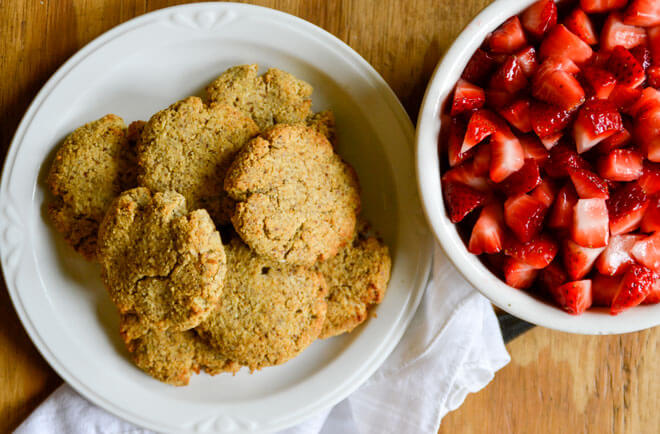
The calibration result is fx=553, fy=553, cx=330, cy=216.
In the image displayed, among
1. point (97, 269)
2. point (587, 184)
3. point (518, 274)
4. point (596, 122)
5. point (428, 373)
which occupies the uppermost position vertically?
point (596, 122)

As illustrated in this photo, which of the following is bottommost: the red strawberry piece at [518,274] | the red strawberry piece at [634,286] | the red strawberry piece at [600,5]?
the red strawberry piece at [518,274]

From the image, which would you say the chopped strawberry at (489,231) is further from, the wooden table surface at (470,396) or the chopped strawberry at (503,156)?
the wooden table surface at (470,396)

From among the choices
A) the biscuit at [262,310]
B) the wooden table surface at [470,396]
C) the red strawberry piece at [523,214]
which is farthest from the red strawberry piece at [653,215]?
the biscuit at [262,310]

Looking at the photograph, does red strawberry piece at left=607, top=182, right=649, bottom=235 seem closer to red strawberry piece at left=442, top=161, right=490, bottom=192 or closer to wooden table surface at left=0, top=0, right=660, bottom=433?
red strawberry piece at left=442, top=161, right=490, bottom=192

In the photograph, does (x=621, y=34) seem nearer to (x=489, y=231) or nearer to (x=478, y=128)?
(x=478, y=128)

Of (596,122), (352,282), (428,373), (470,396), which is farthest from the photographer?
(470,396)

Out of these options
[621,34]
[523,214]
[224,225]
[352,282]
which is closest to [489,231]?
[523,214]

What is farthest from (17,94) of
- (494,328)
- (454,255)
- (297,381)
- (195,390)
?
(494,328)

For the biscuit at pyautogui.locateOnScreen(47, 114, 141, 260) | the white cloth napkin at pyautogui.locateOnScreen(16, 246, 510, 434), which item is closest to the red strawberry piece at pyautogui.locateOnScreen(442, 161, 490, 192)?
the white cloth napkin at pyautogui.locateOnScreen(16, 246, 510, 434)
